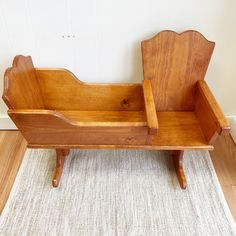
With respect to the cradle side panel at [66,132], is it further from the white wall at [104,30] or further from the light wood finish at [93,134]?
the white wall at [104,30]

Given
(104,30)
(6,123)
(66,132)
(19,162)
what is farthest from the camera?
(6,123)

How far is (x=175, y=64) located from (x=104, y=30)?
37 centimetres

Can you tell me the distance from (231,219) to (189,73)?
708 mm

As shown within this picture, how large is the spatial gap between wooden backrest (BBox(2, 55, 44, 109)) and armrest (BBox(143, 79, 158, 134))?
20.0 inches

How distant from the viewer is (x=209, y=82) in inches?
48.9

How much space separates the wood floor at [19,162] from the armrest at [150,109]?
0.61m

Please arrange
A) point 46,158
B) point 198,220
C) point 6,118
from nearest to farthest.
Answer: point 198,220 → point 46,158 → point 6,118

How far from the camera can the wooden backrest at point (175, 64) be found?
3.30 ft

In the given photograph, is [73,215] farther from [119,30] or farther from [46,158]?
[119,30]

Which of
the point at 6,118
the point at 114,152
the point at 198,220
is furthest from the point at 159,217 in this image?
the point at 6,118

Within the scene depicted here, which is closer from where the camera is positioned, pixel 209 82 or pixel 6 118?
pixel 209 82

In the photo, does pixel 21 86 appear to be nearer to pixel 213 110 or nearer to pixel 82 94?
pixel 82 94

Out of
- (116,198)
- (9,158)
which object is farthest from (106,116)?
(9,158)

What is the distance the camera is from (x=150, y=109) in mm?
905
